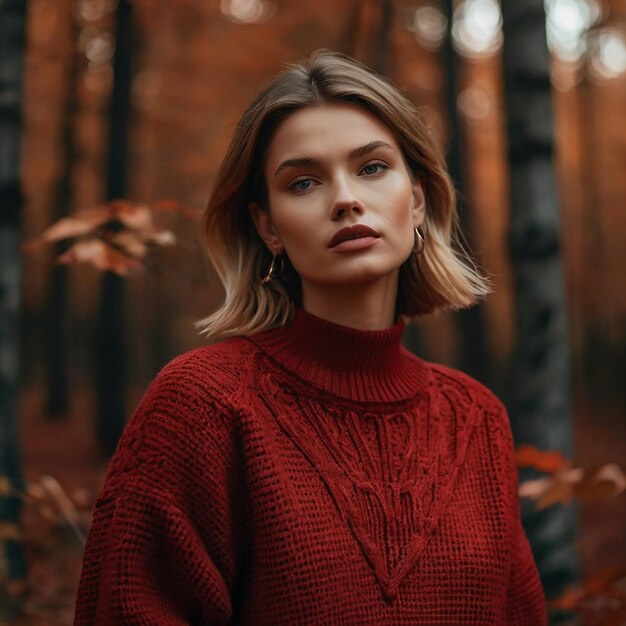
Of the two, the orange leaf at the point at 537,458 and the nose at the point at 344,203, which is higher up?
the nose at the point at 344,203

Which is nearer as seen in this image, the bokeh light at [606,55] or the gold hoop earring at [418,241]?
the gold hoop earring at [418,241]

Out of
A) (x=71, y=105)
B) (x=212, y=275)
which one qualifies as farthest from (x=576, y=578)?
(x=71, y=105)

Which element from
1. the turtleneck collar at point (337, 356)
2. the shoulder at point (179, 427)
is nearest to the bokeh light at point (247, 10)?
the turtleneck collar at point (337, 356)

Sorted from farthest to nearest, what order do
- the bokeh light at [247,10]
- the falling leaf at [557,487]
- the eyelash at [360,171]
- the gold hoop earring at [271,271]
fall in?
the bokeh light at [247,10] → the falling leaf at [557,487] → the gold hoop earring at [271,271] → the eyelash at [360,171]

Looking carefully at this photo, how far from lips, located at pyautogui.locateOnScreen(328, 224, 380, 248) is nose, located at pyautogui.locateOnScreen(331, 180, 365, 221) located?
0.04m

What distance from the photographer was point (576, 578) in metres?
3.72

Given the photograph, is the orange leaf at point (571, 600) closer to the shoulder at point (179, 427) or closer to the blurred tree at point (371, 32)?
the shoulder at point (179, 427)

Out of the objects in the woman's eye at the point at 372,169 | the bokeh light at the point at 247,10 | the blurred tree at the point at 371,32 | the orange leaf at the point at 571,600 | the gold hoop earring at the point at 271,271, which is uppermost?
the bokeh light at the point at 247,10

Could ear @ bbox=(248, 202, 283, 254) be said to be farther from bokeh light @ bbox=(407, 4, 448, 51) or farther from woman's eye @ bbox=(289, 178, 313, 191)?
bokeh light @ bbox=(407, 4, 448, 51)

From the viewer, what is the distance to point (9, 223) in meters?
3.84

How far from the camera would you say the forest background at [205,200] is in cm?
359

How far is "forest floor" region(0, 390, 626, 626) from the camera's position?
314 cm

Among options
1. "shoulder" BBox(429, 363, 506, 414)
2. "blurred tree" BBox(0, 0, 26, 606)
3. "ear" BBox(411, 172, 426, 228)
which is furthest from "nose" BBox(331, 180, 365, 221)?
"blurred tree" BBox(0, 0, 26, 606)

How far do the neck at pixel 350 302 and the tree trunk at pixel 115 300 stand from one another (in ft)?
23.9
